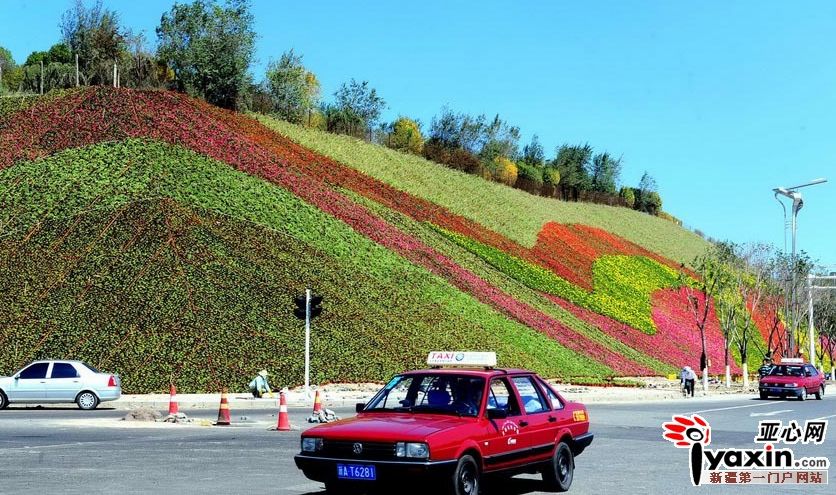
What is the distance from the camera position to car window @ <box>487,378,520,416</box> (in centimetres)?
1162

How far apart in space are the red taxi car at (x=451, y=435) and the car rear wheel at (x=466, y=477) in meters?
0.01

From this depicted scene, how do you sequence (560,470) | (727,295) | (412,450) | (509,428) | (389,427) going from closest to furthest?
1. (412,450)
2. (389,427)
3. (509,428)
4. (560,470)
5. (727,295)

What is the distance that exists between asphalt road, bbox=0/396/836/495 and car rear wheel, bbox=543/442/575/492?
6.0 inches

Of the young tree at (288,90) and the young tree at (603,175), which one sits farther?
the young tree at (603,175)

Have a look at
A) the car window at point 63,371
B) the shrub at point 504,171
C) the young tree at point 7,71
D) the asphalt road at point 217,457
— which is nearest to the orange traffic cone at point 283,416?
the asphalt road at point 217,457

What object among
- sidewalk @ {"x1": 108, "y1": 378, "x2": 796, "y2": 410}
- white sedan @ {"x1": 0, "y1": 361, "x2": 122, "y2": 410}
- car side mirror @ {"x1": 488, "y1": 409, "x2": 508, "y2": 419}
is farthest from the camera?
sidewalk @ {"x1": 108, "y1": 378, "x2": 796, "y2": 410}

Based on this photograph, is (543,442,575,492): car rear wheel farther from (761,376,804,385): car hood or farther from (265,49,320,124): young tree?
(265,49,320,124): young tree

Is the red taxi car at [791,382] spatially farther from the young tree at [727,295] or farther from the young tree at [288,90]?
the young tree at [288,90]

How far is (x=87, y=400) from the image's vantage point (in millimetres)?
28094

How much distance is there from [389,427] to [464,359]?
3.98 m

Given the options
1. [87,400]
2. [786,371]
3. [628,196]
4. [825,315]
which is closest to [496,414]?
[87,400]

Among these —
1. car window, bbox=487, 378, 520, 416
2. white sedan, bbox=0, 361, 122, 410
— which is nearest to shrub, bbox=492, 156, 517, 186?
white sedan, bbox=0, 361, 122, 410

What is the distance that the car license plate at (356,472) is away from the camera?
10203mm

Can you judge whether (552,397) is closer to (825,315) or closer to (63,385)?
(63,385)
